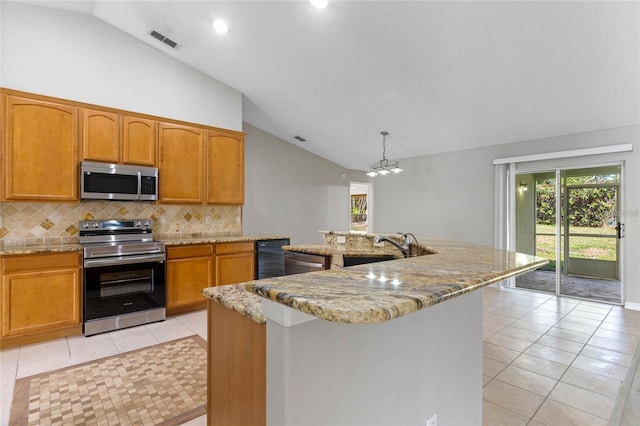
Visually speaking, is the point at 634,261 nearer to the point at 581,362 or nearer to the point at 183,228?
the point at 581,362

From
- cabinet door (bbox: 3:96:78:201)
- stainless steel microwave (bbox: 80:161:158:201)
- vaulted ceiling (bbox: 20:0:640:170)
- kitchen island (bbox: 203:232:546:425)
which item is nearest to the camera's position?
kitchen island (bbox: 203:232:546:425)

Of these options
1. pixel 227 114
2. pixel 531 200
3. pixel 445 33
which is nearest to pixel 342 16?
pixel 445 33

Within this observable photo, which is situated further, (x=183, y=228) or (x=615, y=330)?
(x=183, y=228)

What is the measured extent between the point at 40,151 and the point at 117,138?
0.71 m

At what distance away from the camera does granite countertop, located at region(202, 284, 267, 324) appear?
1091mm

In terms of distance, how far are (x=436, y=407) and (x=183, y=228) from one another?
3.97m

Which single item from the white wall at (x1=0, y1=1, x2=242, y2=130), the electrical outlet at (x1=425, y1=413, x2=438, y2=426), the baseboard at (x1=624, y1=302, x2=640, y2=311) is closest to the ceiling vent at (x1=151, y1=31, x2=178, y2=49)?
the white wall at (x1=0, y1=1, x2=242, y2=130)

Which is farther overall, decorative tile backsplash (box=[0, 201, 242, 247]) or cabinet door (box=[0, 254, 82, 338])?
decorative tile backsplash (box=[0, 201, 242, 247])

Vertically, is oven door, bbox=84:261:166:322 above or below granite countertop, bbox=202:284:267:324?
below

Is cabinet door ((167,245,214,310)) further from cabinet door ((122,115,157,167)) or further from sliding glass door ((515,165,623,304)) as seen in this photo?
sliding glass door ((515,165,623,304))

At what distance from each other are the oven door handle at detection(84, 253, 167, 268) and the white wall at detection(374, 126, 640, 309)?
15.7 ft

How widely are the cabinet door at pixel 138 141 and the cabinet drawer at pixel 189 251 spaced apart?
1099 mm

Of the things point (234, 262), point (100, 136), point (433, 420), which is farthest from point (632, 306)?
point (100, 136)

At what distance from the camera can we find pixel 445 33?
3.00 metres
